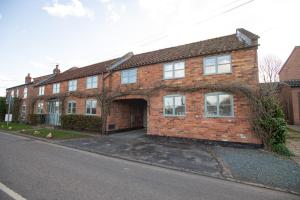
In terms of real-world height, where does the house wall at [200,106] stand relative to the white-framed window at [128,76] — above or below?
below

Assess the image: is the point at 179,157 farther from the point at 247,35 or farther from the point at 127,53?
the point at 127,53

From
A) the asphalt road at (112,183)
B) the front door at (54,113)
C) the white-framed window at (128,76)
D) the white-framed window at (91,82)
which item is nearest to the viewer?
the asphalt road at (112,183)

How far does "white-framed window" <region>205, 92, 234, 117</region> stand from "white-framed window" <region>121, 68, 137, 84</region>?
22.2 feet

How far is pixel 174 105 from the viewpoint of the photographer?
12.5 m

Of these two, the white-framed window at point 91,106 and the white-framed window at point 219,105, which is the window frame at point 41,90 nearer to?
the white-framed window at point 91,106

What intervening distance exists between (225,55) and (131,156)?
870 centimetres

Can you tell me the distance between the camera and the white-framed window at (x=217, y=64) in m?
10.9

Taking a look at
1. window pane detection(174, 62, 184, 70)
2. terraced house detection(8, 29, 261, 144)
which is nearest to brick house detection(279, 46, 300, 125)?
terraced house detection(8, 29, 261, 144)

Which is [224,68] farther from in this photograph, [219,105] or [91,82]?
[91,82]

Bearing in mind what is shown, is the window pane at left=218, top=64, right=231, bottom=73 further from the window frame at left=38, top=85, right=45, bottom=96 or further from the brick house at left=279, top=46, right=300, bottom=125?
the window frame at left=38, top=85, right=45, bottom=96

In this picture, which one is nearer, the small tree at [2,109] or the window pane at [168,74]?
the window pane at [168,74]

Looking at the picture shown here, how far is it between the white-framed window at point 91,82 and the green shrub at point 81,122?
11.0ft

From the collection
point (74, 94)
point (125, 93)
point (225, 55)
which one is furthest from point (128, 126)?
point (225, 55)

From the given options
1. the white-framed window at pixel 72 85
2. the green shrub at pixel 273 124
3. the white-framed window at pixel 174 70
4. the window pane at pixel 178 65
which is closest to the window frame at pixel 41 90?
the white-framed window at pixel 72 85
